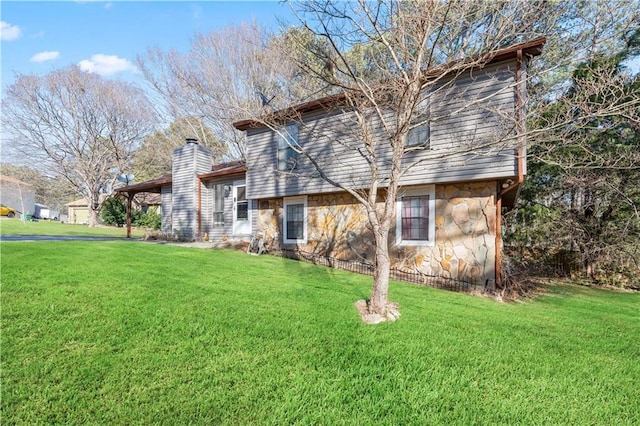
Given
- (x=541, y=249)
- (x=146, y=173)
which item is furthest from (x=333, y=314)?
(x=146, y=173)

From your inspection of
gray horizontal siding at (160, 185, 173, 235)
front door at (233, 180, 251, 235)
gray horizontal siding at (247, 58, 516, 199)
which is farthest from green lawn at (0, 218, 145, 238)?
gray horizontal siding at (247, 58, 516, 199)

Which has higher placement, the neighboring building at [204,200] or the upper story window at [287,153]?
the upper story window at [287,153]

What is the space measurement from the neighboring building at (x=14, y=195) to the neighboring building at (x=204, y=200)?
25.8 m

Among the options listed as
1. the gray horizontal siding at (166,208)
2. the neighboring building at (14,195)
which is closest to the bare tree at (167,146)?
the gray horizontal siding at (166,208)

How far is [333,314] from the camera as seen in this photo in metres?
4.54

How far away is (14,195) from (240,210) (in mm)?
36504

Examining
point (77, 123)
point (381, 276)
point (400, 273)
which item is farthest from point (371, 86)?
point (77, 123)

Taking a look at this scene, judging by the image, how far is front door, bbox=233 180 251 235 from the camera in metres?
13.2

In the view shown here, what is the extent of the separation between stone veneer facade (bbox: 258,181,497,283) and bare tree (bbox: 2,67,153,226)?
19.9 metres

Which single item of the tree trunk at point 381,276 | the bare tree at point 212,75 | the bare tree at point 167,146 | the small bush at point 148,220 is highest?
the bare tree at point 212,75

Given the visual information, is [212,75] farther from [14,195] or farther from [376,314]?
[14,195]

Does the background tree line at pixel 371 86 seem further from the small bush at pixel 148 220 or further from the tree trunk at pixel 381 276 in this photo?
the small bush at pixel 148 220

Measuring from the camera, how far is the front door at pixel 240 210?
13180 millimetres

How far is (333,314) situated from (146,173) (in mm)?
27500
